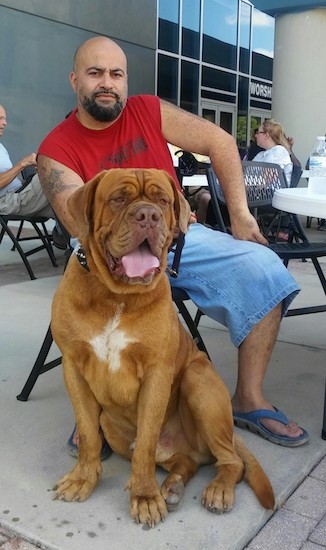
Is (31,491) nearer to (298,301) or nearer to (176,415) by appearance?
(176,415)

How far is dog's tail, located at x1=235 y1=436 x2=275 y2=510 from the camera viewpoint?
2.27 m

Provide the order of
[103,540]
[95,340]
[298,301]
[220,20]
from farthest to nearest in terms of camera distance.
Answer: [220,20]
[298,301]
[95,340]
[103,540]

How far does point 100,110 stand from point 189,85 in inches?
603

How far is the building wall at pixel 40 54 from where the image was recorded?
12328 mm

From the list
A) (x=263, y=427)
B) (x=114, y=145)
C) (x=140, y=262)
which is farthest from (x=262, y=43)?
(x=140, y=262)

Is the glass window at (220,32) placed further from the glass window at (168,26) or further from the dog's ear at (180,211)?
the dog's ear at (180,211)

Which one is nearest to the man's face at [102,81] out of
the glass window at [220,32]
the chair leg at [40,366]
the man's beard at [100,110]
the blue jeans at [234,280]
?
the man's beard at [100,110]

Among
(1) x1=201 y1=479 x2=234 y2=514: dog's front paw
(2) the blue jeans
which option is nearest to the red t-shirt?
(2) the blue jeans

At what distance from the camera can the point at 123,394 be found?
2348mm

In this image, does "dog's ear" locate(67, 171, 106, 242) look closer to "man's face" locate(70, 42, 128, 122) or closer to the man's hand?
"man's face" locate(70, 42, 128, 122)

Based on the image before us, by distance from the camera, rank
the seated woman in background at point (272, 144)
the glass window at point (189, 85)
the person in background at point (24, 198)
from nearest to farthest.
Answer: the person in background at point (24, 198) → the seated woman in background at point (272, 144) → the glass window at point (189, 85)

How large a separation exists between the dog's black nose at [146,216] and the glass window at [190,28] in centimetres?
1595

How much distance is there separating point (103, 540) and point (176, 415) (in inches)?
24.7

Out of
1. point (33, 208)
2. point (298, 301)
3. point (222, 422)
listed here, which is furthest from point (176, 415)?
point (33, 208)
